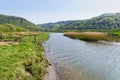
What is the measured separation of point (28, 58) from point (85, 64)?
14.4 meters

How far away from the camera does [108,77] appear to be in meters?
31.9

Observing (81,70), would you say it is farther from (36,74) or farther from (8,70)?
(8,70)

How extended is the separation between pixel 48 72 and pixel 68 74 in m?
3.43

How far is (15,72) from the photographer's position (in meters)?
23.2

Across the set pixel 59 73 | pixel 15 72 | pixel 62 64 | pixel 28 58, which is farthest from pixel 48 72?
pixel 15 72

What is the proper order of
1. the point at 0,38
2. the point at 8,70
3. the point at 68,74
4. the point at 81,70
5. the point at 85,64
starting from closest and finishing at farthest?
the point at 8,70 < the point at 68,74 < the point at 81,70 < the point at 85,64 < the point at 0,38

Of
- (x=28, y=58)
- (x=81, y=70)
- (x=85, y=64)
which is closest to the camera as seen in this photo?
(x=28, y=58)

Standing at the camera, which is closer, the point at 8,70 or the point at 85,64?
the point at 8,70

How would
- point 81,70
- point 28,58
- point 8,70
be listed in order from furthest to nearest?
point 81,70 < point 28,58 < point 8,70

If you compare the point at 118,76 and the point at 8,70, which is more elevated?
the point at 8,70

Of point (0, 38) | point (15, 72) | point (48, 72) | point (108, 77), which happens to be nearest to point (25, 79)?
point (15, 72)

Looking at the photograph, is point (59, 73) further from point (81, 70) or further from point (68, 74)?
point (81, 70)

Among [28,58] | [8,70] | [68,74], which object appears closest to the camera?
[8,70]

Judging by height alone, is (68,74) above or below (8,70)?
below
